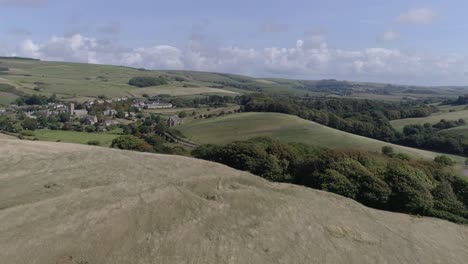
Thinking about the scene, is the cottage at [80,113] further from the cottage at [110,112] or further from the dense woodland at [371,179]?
the dense woodland at [371,179]

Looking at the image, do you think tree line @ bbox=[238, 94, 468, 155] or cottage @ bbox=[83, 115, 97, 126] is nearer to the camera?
tree line @ bbox=[238, 94, 468, 155]

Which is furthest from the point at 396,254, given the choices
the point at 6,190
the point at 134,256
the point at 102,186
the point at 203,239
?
the point at 6,190

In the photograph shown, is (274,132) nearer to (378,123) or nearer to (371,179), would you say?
(378,123)

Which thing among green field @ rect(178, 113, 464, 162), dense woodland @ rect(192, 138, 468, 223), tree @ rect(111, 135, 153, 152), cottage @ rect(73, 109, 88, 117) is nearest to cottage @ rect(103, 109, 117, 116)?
cottage @ rect(73, 109, 88, 117)

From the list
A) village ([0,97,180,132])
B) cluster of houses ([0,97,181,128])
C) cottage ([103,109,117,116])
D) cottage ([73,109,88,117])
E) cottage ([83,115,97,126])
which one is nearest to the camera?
village ([0,97,180,132])

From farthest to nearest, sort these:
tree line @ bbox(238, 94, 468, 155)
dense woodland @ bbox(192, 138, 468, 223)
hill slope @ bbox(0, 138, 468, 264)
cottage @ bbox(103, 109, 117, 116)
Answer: cottage @ bbox(103, 109, 117, 116) < tree line @ bbox(238, 94, 468, 155) < dense woodland @ bbox(192, 138, 468, 223) < hill slope @ bbox(0, 138, 468, 264)

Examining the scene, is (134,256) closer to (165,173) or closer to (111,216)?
(111,216)

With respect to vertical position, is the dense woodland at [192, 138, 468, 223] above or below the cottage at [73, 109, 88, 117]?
above

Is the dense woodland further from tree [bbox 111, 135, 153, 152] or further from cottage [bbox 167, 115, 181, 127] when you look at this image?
cottage [bbox 167, 115, 181, 127]

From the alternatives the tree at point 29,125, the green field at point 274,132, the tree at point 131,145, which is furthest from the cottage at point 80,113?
the tree at point 131,145
